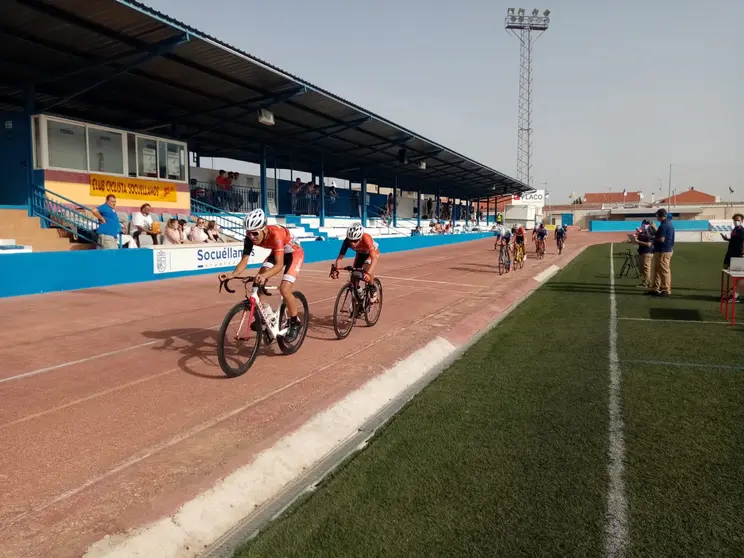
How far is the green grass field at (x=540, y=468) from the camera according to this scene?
2.84m

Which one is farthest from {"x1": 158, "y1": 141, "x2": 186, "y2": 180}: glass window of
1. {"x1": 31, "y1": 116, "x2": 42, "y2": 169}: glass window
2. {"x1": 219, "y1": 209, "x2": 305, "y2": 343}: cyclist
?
{"x1": 219, "y1": 209, "x2": 305, "y2": 343}: cyclist

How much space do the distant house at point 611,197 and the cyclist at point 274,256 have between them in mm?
144449

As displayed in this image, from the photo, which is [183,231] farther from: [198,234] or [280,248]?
[280,248]

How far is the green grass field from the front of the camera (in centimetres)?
284

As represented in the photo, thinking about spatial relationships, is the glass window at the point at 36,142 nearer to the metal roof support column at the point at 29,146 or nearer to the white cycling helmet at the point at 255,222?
the metal roof support column at the point at 29,146

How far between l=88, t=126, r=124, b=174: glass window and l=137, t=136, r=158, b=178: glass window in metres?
0.78

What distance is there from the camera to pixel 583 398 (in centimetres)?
520

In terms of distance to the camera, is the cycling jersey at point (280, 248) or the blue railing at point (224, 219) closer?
the cycling jersey at point (280, 248)

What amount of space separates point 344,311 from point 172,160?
49.0 ft

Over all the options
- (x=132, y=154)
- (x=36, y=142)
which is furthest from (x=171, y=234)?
(x=36, y=142)

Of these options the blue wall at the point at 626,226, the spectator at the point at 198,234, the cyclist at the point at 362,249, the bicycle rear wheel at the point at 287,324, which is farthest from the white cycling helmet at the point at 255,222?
the blue wall at the point at 626,226

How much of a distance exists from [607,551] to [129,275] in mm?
14019

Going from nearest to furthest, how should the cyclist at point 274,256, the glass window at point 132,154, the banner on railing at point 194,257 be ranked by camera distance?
the cyclist at point 274,256
the banner on railing at point 194,257
the glass window at point 132,154

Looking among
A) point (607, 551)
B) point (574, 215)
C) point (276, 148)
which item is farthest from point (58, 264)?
point (574, 215)
